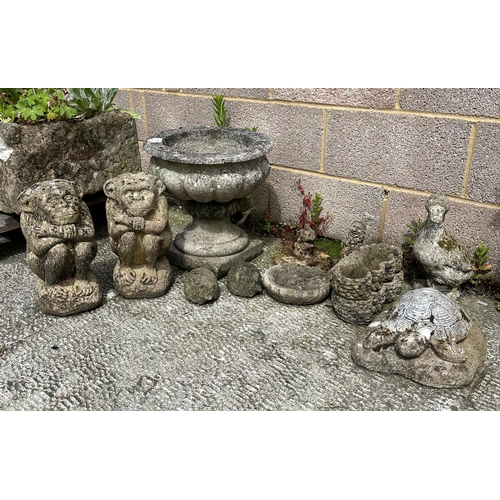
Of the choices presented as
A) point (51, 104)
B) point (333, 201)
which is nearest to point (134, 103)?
point (51, 104)

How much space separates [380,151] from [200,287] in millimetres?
2058

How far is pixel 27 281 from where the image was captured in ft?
16.3

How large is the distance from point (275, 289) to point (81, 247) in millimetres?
1590

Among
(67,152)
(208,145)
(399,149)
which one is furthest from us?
(208,145)

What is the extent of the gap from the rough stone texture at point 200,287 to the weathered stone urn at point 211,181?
0.35 metres

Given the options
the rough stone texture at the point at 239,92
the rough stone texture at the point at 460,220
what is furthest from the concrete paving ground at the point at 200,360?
the rough stone texture at the point at 239,92

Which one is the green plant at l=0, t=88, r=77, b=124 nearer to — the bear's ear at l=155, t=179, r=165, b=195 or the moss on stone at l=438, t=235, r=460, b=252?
the bear's ear at l=155, t=179, r=165, b=195

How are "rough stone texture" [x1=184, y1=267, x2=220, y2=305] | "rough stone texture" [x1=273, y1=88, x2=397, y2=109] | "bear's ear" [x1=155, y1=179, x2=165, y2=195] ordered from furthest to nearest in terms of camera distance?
1. "rough stone texture" [x1=273, y1=88, x2=397, y2=109]
2. "rough stone texture" [x1=184, y1=267, x2=220, y2=305]
3. "bear's ear" [x1=155, y1=179, x2=165, y2=195]

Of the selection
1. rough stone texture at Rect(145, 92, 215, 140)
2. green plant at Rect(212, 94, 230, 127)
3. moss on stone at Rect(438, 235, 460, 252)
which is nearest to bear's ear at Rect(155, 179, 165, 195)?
green plant at Rect(212, 94, 230, 127)

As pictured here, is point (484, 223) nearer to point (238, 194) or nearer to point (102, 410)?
point (238, 194)

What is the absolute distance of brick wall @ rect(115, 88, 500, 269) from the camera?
14.5 feet

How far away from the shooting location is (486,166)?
14.5ft

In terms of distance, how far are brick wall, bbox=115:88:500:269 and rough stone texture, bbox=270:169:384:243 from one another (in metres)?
0.01

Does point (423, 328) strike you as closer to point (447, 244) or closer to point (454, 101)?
point (447, 244)
